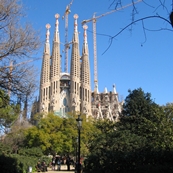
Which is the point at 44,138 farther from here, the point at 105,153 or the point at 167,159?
the point at 167,159

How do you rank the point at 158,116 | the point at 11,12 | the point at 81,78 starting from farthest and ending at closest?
the point at 81,78, the point at 158,116, the point at 11,12

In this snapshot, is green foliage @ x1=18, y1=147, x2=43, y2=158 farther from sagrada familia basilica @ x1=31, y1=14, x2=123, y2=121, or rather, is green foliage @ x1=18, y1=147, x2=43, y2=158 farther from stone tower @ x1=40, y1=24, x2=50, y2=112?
stone tower @ x1=40, y1=24, x2=50, y2=112

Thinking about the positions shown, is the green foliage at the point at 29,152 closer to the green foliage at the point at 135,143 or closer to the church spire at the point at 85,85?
the green foliage at the point at 135,143

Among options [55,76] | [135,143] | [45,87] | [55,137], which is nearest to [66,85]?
[55,76]

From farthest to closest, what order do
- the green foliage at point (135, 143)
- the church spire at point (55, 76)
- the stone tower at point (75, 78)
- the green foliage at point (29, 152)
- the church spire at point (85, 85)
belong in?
the church spire at point (85, 85) → the stone tower at point (75, 78) → the church spire at point (55, 76) → the green foliage at point (29, 152) → the green foliage at point (135, 143)

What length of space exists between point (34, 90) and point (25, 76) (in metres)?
0.73

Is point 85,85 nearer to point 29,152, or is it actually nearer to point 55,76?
point 55,76

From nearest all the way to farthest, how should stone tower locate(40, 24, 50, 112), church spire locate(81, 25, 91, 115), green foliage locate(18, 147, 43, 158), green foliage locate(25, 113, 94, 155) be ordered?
green foliage locate(18, 147, 43, 158)
green foliage locate(25, 113, 94, 155)
stone tower locate(40, 24, 50, 112)
church spire locate(81, 25, 91, 115)

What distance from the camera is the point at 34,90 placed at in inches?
448

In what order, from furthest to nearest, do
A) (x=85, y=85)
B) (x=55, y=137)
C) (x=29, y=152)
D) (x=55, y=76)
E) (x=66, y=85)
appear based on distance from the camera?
(x=66, y=85) → (x=85, y=85) → (x=55, y=76) → (x=55, y=137) → (x=29, y=152)

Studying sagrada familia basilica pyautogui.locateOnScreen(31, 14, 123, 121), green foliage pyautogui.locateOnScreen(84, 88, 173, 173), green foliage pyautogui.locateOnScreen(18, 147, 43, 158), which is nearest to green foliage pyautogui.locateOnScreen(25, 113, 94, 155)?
green foliage pyautogui.locateOnScreen(18, 147, 43, 158)

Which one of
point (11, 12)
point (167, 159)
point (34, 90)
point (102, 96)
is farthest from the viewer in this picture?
point (102, 96)

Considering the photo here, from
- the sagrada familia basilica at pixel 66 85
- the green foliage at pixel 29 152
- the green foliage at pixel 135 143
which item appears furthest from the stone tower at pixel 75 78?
the green foliage at pixel 135 143

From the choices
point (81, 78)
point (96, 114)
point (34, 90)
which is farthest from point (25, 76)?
point (96, 114)
